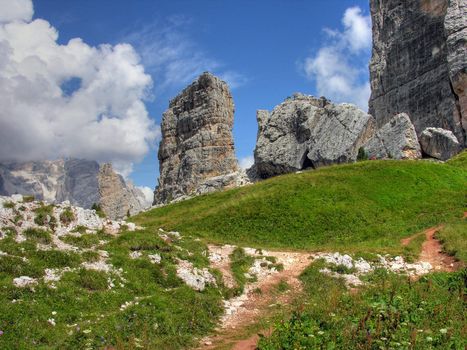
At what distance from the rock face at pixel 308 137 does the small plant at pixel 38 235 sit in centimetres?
5996

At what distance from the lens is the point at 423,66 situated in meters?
114

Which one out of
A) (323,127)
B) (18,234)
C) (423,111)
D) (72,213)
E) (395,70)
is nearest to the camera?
(18,234)

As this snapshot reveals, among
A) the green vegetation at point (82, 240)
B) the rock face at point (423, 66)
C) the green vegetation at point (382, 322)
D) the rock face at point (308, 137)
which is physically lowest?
the green vegetation at point (382, 322)

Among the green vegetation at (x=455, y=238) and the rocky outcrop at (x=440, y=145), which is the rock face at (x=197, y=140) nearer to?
the rocky outcrop at (x=440, y=145)

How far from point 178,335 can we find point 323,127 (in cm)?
7258

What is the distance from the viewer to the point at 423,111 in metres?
111

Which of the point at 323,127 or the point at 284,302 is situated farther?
the point at 323,127

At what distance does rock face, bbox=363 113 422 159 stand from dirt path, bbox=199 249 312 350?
4752 centimetres

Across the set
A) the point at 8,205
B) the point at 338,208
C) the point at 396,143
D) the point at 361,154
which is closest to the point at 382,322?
the point at 8,205

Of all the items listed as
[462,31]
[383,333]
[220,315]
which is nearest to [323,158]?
[462,31]

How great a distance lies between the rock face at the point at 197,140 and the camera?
114m

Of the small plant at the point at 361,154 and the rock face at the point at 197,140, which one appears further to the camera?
the rock face at the point at 197,140

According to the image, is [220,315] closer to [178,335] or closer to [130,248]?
[178,335]

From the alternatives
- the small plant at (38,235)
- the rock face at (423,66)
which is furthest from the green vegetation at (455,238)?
the rock face at (423,66)
